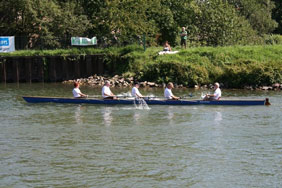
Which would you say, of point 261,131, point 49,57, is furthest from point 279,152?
point 49,57

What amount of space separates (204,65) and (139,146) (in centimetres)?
2162

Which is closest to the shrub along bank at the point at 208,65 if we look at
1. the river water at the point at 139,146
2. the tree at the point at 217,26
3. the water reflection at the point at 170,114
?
the tree at the point at 217,26

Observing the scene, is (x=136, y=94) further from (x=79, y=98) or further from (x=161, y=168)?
(x=161, y=168)

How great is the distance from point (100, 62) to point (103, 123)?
20.4 meters

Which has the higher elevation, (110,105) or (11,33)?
(11,33)

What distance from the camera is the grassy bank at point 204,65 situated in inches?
1550

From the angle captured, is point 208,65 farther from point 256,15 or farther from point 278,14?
point 278,14

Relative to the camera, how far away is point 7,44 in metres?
47.4

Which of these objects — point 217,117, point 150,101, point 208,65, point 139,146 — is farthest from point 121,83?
point 139,146

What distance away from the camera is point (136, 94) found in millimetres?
30391

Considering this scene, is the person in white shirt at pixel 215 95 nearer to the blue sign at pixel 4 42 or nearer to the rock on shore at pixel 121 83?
the rock on shore at pixel 121 83

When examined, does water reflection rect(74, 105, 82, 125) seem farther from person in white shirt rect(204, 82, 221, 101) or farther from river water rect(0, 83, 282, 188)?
person in white shirt rect(204, 82, 221, 101)

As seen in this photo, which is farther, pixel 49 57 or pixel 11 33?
pixel 11 33

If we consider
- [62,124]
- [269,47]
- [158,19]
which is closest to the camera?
[62,124]
